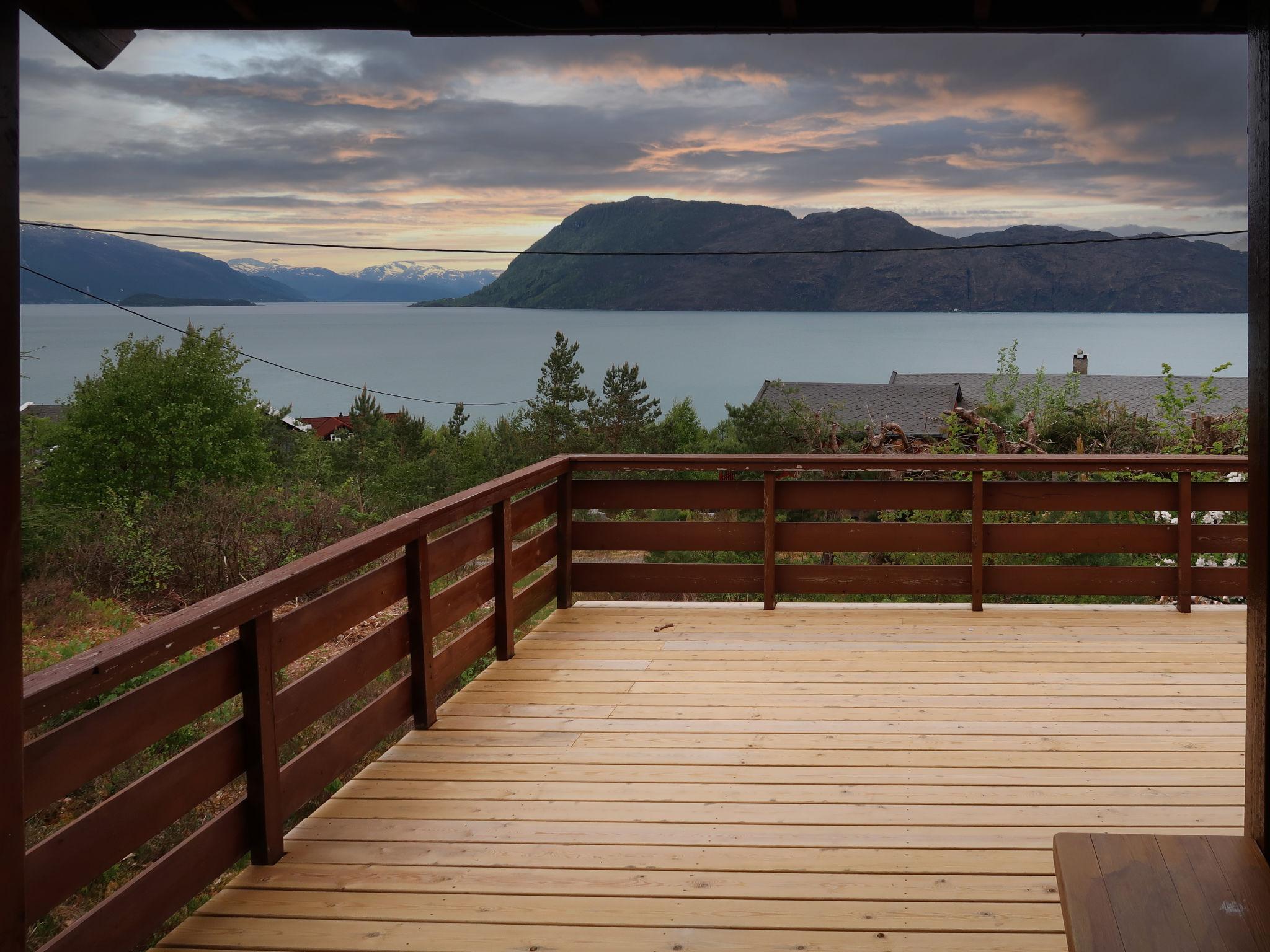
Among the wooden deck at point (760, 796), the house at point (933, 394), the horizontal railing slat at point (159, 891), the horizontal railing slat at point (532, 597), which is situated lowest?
the wooden deck at point (760, 796)

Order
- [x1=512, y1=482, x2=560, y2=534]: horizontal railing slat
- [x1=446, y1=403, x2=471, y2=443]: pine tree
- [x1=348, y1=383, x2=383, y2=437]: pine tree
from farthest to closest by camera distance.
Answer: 1. [x1=446, y1=403, x2=471, y2=443]: pine tree
2. [x1=348, y1=383, x2=383, y2=437]: pine tree
3. [x1=512, y1=482, x2=560, y2=534]: horizontal railing slat

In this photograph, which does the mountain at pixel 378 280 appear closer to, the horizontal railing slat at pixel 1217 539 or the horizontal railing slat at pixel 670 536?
the horizontal railing slat at pixel 670 536

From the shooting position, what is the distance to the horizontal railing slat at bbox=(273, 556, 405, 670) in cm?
248

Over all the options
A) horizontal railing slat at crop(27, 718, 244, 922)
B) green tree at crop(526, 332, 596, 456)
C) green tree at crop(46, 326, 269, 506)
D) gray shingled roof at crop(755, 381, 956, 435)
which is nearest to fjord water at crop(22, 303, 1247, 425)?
green tree at crop(46, 326, 269, 506)

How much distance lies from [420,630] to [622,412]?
1198 inches

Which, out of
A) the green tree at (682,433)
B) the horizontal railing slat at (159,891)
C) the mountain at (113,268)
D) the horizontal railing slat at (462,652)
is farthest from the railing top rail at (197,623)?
the mountain at (113,268)

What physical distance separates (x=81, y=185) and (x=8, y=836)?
52687mm

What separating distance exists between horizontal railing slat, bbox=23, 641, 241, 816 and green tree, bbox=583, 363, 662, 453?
30264 millimetres

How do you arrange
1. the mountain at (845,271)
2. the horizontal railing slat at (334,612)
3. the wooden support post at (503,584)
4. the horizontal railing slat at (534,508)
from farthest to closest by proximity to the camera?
the mountain at (845,271) < the horizontal railing slat at (534,508) < the wooden support post at (503,584) < the horizontal railing slat at (334,612)

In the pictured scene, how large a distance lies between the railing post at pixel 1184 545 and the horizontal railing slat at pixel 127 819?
4.67 m

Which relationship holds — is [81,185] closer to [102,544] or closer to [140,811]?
[102,544]

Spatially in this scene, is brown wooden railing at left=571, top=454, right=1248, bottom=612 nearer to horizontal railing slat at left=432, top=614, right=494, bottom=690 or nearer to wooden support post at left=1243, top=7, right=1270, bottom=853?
horizontal railing slat at left=432, top=614, right=494, bottom=690

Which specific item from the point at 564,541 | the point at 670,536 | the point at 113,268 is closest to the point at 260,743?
the point at 564,541

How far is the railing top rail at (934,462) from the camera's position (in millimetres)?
4859
